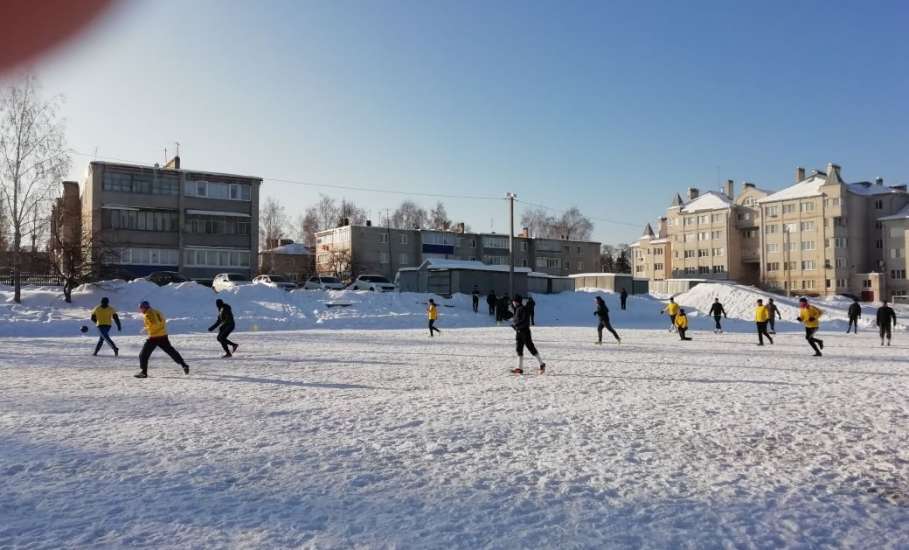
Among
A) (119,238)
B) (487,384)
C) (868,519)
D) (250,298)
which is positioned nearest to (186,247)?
(119,238)

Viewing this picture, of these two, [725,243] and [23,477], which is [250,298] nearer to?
[23,477]

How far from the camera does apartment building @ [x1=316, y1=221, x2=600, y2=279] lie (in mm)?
74562

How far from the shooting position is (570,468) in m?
6.62

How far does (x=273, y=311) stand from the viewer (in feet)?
116

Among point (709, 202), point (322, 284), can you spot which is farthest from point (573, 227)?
point (322, 284)

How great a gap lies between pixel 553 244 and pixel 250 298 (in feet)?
195

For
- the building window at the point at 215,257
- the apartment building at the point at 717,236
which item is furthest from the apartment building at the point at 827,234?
the building window at the point at 215,257

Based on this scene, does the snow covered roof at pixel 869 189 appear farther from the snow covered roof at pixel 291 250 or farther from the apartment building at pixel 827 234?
the snow covered roof at pixel 291 250

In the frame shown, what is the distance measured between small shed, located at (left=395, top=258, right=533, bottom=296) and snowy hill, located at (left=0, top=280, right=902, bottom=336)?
260cm

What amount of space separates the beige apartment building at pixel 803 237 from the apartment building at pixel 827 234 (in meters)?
0.10

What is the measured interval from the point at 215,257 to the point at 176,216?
4.36 m

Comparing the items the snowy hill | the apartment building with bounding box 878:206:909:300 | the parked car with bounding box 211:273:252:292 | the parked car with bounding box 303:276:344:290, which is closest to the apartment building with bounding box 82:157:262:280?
the parked car with bounding box 211:273:252:292

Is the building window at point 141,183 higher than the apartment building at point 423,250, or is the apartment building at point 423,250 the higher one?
the building window at point 141,183

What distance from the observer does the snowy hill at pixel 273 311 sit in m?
31.1
